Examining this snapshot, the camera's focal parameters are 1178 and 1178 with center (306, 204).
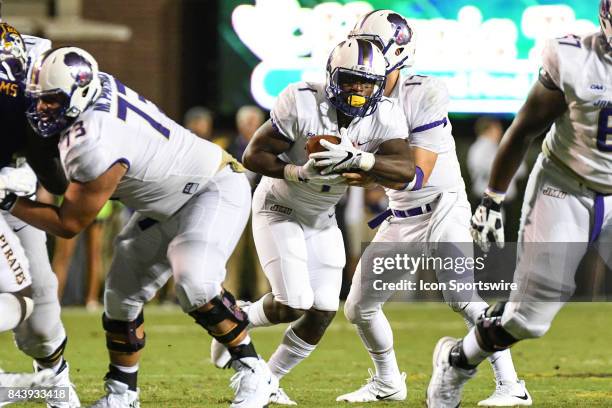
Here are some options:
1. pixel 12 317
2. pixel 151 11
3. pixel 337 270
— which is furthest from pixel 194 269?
pixel 151 11

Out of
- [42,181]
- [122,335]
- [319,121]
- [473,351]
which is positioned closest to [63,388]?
[122,335]

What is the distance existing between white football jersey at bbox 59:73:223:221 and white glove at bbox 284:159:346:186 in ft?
1.19

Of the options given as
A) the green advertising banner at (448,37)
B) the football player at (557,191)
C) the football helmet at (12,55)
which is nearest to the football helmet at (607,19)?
the football player at (557,191)

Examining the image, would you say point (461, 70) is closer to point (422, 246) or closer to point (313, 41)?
point (313, 41)

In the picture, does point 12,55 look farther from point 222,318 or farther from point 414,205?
point 414,205

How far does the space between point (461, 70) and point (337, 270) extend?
706 centimetres

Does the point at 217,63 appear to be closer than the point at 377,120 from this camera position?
No

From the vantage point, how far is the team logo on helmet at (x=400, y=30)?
620 centimetres

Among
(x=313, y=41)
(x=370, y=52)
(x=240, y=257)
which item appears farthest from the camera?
(x=313, y=41)

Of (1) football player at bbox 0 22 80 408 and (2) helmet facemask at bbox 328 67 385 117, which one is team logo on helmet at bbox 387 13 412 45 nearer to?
(2) helmet facemask at bbox 328 67 385 117

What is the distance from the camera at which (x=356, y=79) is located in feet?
17.9

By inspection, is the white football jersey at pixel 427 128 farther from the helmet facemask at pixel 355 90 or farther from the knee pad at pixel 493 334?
the knee pad at pixel 493 334

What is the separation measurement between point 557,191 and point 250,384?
159cm

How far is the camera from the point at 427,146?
598 centimetres
